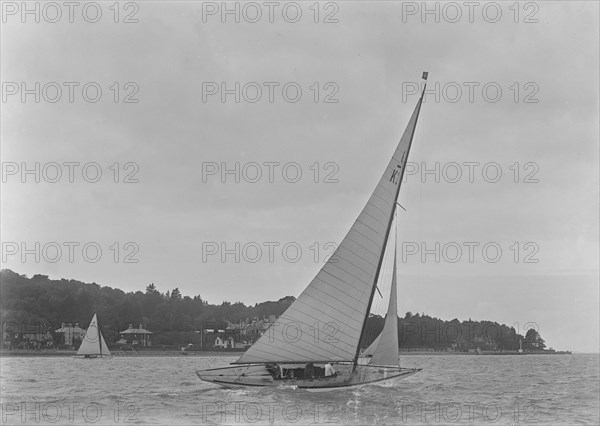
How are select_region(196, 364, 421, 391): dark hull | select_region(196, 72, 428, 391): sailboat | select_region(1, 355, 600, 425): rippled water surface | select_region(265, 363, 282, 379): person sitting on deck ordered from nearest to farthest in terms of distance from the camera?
select_region(1, 355, 600, 425): rippled water surface → select_region(196, 364, 421, 391): dark hull → select_region(196, 72, 428, 391): sailboat → select_region(265, 363, 282, 379): person sitting on deck

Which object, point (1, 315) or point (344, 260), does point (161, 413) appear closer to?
point (344, 260)

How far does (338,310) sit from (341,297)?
2.26 feet

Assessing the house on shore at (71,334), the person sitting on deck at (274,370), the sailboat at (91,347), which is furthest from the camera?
the house on shore at (71,334)

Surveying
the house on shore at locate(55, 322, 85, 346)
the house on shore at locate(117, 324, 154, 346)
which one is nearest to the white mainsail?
the house on shore at locate(55, 322, 85, 346)

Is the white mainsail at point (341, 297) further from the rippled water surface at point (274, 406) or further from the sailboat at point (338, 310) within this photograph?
the rippled water surface at point (274, 406)

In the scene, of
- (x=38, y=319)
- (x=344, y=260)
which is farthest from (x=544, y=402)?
(x=38, y=319)

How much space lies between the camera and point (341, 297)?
43.4 m

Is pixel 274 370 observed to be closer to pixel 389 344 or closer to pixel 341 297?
pixel 341 297

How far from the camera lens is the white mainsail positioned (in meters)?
43.5

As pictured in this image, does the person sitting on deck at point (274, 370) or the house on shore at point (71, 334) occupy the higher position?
the house on shore at point (71, 334)

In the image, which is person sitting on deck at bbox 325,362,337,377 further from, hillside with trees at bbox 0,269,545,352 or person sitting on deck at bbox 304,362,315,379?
hillside with trees at bbox 0,269,545,352

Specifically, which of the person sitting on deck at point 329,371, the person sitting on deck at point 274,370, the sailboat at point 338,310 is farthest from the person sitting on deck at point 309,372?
the person sitting on deck at point 274,370

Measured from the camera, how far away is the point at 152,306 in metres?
178

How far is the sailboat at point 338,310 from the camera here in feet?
143
